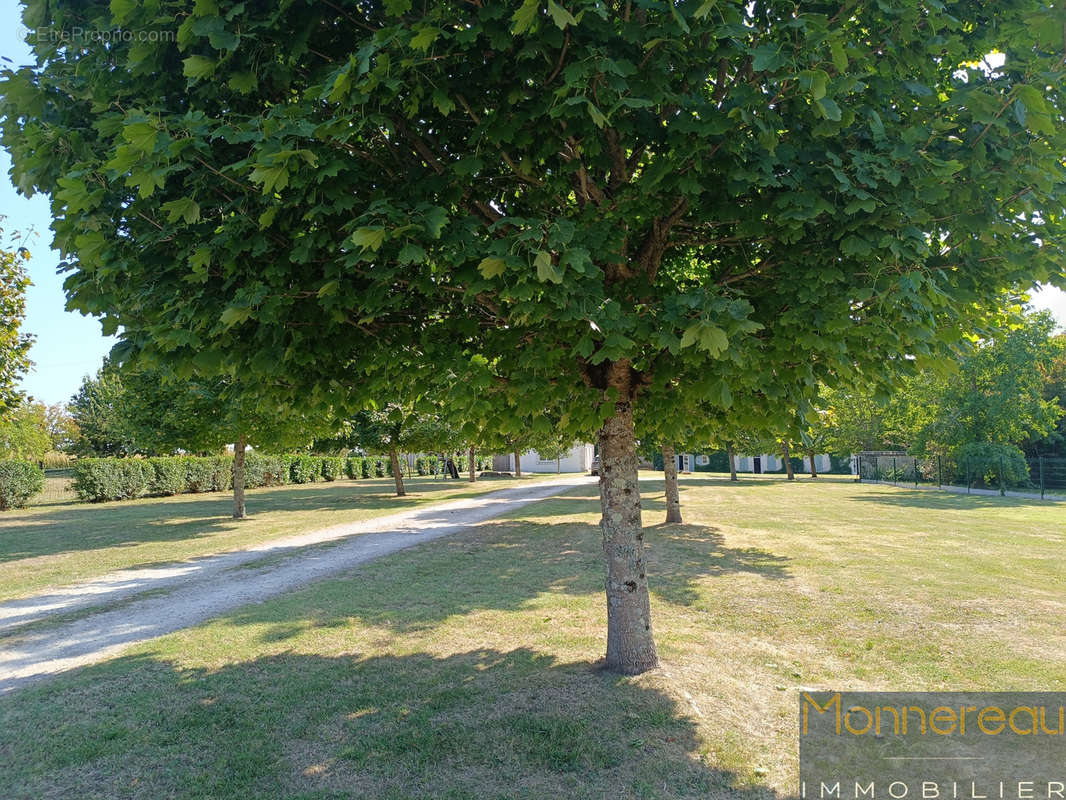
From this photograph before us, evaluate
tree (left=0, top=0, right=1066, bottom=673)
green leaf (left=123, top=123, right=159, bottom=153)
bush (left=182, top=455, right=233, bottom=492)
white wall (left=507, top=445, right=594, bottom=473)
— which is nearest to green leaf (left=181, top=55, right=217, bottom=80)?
tree (left=0, top=0, right=1066, bottom=673)

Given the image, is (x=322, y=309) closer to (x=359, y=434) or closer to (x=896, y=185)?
(x=896, y=185)

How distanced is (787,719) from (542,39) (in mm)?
5172

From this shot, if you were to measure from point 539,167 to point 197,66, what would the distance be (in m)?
2.31

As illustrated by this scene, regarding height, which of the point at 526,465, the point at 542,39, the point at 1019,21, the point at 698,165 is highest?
the point at 1019,21

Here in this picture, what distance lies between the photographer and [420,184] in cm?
399

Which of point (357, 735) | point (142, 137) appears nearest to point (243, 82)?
point (142, 137)

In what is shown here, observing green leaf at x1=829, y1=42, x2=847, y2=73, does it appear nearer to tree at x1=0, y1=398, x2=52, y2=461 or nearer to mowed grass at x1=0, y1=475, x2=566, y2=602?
mowed grass at x1=0, y1=475, x2=566, y2=602

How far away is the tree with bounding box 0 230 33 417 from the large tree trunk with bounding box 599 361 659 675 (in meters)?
14.2

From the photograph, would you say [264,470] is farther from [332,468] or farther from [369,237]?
[369,237]

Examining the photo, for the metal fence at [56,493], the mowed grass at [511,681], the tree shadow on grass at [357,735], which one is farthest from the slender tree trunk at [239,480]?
the tree shadow on grass at [357,735]

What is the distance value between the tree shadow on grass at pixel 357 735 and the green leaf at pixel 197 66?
433 cm

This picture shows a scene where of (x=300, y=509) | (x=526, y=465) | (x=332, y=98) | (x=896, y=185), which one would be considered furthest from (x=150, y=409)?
(x=526, y=465)

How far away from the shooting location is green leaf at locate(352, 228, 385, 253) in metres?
3.07

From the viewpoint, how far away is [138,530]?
17391 millimetres
